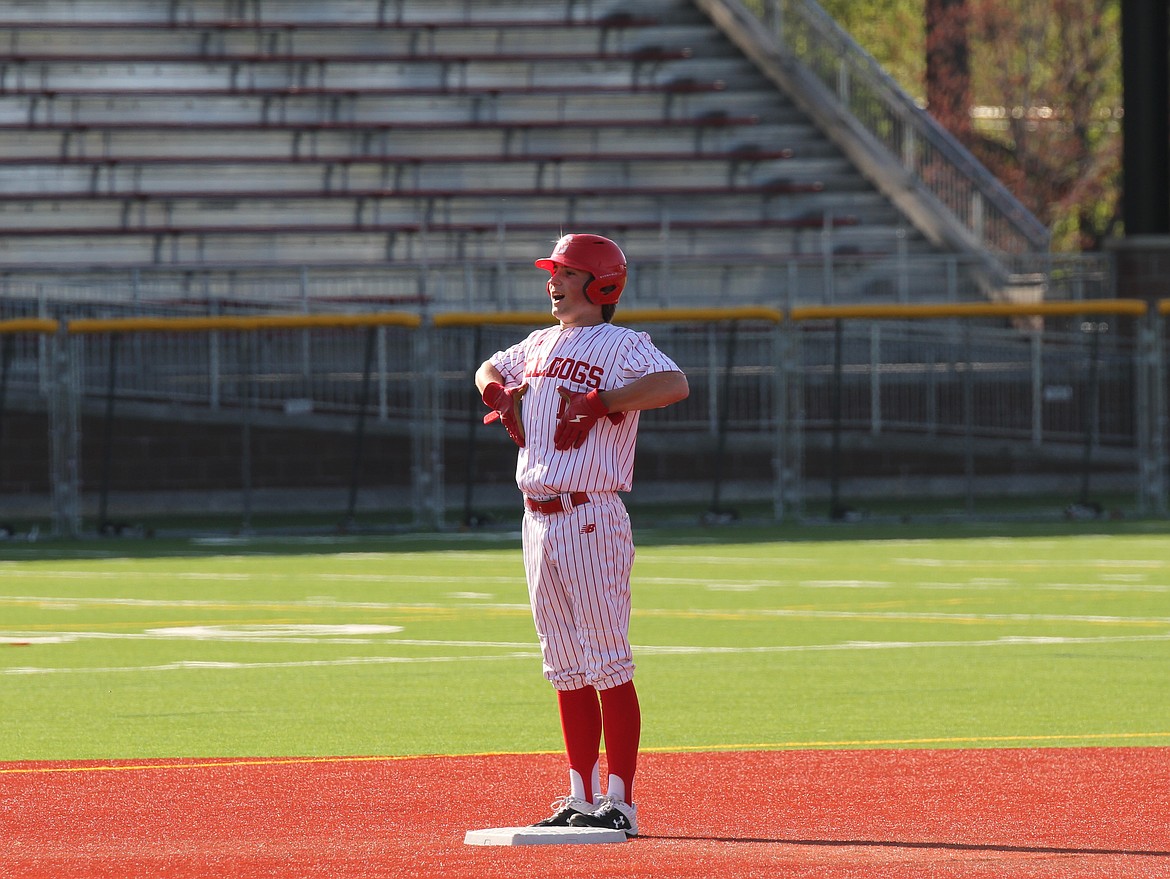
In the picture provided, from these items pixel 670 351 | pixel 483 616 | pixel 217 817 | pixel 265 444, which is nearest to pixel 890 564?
pixel 483 616

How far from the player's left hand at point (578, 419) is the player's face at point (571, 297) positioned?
337 millimetres

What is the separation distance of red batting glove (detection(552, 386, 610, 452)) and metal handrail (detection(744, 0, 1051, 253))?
24.5 metres

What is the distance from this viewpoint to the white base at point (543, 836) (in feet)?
21.5

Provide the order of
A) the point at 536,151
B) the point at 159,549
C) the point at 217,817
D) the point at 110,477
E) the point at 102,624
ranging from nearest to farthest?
the point at 217,817
the point at 102,624
the point at 159,549
the point at 110,477
the point at 536,151

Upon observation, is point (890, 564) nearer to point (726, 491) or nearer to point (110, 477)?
point (726, 491)

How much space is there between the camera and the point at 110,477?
83.1 feet

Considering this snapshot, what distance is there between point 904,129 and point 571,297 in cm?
2626

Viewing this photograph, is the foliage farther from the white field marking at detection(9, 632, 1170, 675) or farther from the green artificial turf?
the white field marking at detection(9, 632, 1170, 675)

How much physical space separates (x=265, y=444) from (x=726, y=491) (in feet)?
17.9

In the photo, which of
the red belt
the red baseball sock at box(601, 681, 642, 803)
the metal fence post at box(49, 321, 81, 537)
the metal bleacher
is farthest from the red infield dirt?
the metal bleacher

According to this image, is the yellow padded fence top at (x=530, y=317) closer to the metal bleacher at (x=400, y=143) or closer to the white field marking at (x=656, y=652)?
the metal bleacher at (x=400, y=143)

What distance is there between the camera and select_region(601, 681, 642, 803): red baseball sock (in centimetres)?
679

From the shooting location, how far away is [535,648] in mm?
12914

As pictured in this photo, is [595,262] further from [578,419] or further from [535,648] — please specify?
[535,648]
